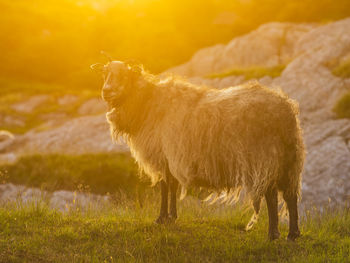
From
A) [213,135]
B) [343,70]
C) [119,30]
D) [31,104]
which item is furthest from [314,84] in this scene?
[119,30]

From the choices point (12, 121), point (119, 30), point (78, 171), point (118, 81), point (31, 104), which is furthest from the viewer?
point (119, 30)

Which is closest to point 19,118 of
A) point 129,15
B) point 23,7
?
point 23,7

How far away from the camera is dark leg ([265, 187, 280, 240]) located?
6.55m

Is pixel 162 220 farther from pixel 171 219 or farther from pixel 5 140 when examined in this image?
pixel 5 140

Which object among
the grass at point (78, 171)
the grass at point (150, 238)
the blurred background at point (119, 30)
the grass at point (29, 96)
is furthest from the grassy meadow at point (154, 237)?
the blurred background at point (119, 30)

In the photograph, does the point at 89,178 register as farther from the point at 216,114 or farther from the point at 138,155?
the point at 216,114

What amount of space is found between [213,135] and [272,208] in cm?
155

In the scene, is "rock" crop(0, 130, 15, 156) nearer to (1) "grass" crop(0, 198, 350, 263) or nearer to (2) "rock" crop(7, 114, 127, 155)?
(2) "rock" crop(7, 114, 127, 155)

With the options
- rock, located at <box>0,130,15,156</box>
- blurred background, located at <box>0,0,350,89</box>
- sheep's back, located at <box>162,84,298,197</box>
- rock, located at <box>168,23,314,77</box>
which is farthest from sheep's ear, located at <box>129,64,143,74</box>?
blurred background, located at <box>0,0,350,89</box>

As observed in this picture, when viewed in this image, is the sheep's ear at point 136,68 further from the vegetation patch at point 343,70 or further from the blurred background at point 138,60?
the vegetation patch at point 343,70

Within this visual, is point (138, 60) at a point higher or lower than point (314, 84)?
lower

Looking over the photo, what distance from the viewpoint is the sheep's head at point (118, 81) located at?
741 cm

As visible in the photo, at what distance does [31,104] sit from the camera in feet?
120

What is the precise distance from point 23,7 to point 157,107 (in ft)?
148
